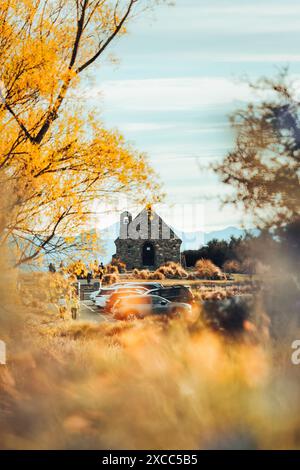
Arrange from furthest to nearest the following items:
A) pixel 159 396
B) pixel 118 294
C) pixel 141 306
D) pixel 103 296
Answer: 1. pixel 103 296
2. pixel 118 294
3. pixel 141 306
4. pixel 159 396

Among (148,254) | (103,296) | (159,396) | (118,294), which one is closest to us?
(159,396)

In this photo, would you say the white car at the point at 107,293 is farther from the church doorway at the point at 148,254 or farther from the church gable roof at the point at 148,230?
the church doorway at the point at 148,254

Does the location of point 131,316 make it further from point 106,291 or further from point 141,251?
point 141,251

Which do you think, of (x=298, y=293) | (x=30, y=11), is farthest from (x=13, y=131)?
(x=298, y=293)

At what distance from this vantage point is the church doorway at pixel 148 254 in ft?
191

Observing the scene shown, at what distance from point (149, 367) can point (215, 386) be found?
39.4 inches

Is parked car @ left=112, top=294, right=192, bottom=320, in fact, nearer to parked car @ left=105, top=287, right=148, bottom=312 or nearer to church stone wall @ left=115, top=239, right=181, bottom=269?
parked car @ left=105, top=287, right=148, bottom=312

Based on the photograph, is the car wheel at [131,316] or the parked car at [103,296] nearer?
the car wheel at [131,316]

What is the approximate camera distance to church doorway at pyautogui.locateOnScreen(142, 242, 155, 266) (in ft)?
191

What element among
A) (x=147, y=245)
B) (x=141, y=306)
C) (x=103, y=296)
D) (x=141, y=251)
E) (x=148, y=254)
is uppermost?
(x=147, y=245)

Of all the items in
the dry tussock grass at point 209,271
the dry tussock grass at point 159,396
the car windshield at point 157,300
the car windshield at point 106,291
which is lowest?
the dry tussock grass at point 159,396

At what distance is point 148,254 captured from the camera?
193ft

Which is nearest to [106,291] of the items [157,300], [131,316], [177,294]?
[177,294]

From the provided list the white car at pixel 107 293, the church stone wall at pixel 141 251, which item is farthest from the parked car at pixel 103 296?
the church stone wall at pixel 141 251
